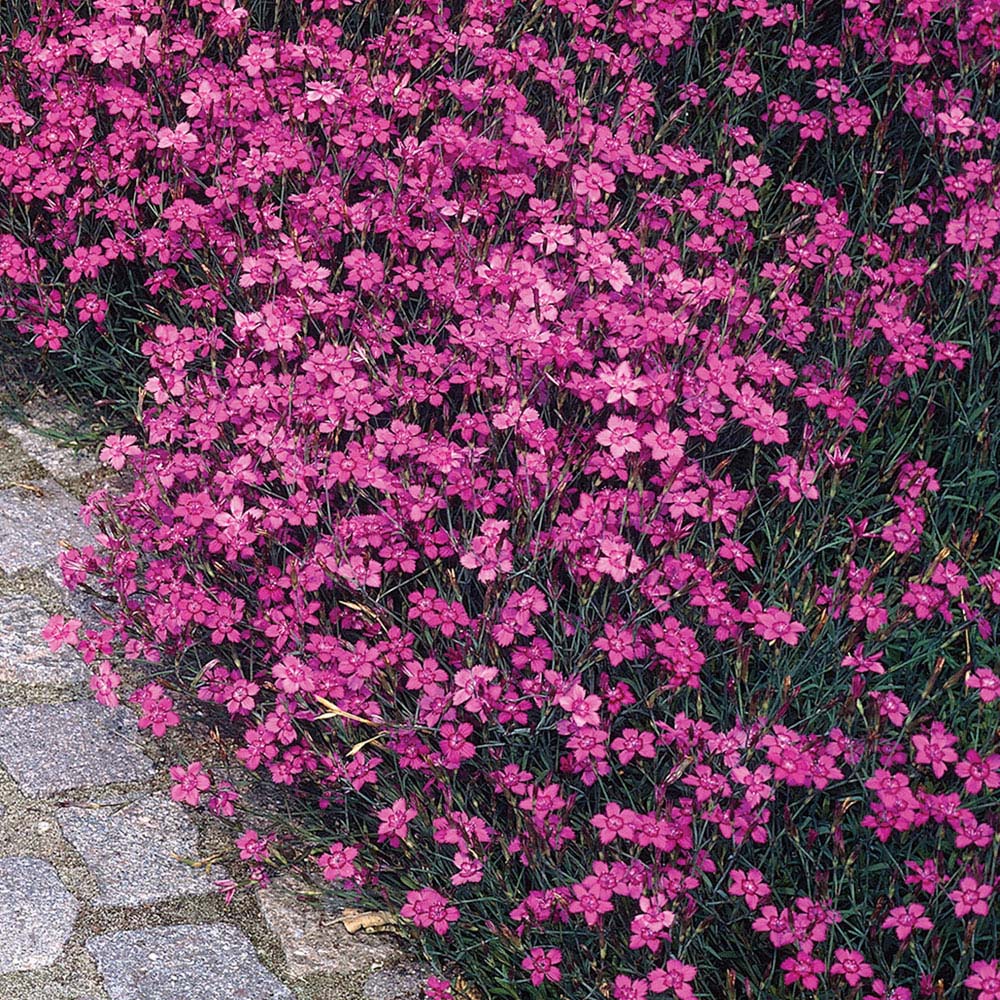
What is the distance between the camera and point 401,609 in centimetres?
297

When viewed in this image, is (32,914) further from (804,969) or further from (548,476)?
(804,969)

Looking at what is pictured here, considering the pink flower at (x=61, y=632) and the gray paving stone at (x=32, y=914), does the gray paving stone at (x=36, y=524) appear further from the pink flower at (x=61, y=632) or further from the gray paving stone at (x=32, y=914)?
the gray paving stone at (x=32, y=914)

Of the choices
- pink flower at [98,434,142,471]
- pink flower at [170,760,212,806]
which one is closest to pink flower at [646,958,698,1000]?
pink flower at [170,760,212,806]

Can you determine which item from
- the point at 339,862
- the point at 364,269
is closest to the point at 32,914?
the point at 339,862

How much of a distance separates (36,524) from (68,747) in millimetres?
734

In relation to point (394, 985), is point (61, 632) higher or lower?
higher

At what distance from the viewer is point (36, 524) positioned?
3.51 m

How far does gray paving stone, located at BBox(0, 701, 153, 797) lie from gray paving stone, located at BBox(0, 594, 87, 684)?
0.29 feet

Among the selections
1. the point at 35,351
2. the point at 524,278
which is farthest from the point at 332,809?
the point at 35,351

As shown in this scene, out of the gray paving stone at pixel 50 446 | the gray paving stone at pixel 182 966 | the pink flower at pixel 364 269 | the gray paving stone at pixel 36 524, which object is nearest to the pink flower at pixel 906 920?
the gray paving stone at pixel 182 966

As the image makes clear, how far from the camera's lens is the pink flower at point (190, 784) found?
268 cm

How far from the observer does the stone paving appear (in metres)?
2.57

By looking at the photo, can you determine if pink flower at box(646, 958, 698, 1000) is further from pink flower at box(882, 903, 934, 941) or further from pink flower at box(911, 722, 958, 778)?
pink flower at box(911, 722, 958, 778)

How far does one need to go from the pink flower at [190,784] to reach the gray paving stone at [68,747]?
30 cm
